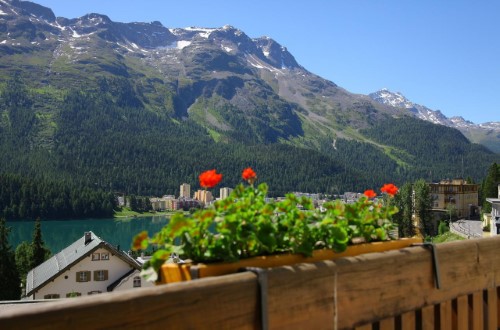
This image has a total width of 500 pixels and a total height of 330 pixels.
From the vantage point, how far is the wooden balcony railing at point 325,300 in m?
1.64

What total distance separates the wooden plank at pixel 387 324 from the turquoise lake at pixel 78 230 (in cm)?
7196

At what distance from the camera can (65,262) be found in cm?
3238

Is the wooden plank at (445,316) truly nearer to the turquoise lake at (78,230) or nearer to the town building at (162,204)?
the turquoise lake at (78,230)

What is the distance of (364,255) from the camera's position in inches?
101

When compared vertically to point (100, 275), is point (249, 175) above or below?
above

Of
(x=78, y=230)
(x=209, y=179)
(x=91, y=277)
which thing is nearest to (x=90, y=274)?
(x=91, y=277)

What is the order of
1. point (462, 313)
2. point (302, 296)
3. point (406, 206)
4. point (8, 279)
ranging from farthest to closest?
1. point (406, 206)
2. point (8, 279)
3. point (462, 313)
4. point (302, 296)

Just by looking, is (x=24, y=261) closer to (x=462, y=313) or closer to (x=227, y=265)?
(x=462, y=313)

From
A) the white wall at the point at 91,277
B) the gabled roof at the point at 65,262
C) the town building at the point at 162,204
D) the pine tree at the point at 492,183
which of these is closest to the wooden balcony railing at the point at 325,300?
the gabled roof at the point at 65,262

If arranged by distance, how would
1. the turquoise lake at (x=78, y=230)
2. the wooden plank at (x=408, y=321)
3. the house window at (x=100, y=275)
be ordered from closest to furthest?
the wooden plank at (x=408, y=321), the house window at (x=100, y=275), the turquoise lake at (x=78, y=230)

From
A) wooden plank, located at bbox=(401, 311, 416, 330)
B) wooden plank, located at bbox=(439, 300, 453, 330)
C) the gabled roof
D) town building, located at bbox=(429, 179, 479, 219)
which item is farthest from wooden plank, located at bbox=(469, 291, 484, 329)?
town building, located at bbox=(429, 179, 479, 219)

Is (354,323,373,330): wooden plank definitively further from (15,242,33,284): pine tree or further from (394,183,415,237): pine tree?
(394,183,415,237): pine tree

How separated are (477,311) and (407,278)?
0.73m

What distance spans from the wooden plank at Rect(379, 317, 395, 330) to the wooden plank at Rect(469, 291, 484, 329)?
29.7 inches
